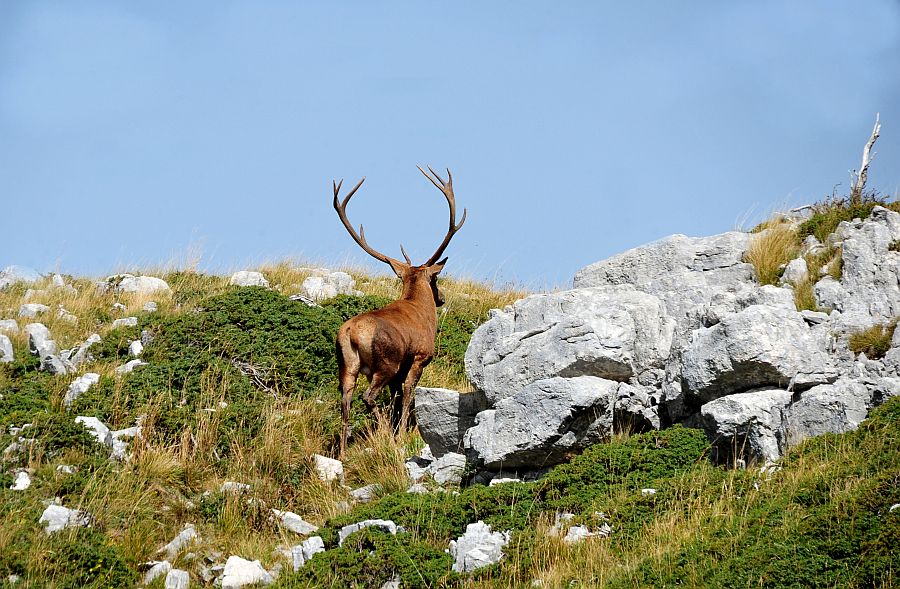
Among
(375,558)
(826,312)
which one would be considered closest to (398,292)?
(826,312)

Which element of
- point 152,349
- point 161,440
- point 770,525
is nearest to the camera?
point 770,525

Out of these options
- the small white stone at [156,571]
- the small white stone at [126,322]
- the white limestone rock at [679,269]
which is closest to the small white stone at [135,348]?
the small white stone at [126,322]

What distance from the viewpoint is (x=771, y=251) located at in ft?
35.5

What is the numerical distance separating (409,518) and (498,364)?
252 centimetres

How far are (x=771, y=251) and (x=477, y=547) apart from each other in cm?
560

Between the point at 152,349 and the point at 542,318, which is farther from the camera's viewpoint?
the point at 152,349

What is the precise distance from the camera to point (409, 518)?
7.68m

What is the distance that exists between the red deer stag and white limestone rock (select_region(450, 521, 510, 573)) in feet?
9.52

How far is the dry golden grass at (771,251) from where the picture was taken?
34.8 ft

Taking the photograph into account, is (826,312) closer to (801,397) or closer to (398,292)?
(801,397)

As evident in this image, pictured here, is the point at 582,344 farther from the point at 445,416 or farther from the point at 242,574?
the point at 242,574

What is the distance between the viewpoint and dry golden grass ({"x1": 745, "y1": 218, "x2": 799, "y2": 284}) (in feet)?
34.8

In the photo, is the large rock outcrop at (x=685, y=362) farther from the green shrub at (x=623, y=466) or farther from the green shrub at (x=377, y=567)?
the green shrub at (x=377, y=567)

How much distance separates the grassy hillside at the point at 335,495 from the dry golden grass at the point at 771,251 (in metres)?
3.09
